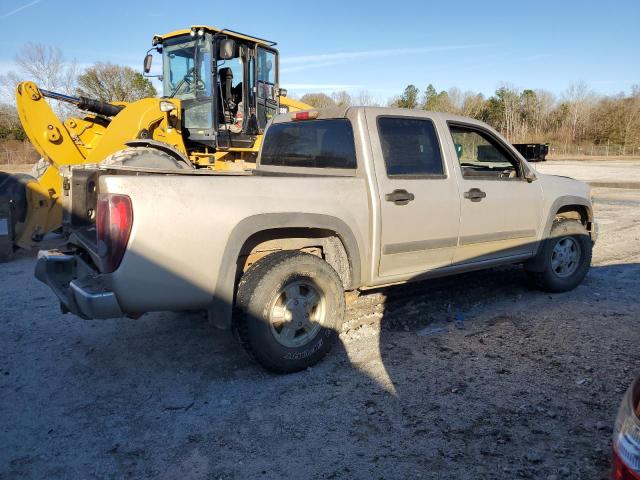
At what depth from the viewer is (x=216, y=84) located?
8461mm

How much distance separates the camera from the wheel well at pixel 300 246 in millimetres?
3766

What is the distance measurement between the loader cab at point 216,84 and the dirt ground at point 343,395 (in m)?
4.37

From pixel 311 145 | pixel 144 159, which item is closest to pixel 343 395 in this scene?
pixel 311 145

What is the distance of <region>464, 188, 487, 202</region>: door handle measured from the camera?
15.1ft

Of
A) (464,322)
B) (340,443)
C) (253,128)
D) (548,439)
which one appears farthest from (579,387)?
(253,128)

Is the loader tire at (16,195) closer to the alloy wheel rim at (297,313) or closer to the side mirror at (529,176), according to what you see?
the alloy wheel rim at (297,313)

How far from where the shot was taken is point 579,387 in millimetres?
3445

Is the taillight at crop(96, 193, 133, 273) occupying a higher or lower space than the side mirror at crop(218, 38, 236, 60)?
lower

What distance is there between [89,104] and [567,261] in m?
7.39

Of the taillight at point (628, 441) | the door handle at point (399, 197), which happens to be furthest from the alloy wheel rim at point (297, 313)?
the taillight at point (628, 441)

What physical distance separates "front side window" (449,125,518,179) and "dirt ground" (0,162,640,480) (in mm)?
1434

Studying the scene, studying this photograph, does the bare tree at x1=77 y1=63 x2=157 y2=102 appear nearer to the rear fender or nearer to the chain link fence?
the rear fender

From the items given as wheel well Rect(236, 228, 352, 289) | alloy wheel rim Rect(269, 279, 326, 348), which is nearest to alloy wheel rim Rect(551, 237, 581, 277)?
wheel well Rect(236, 228, 352, 289)

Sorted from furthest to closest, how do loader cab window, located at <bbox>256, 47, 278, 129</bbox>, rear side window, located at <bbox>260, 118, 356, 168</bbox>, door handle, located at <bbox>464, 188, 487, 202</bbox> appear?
loader cab window, located at <bbox>256, 47, 278, 129</bbox> < door handle, located at <bbox>464, 188, 487, 202</bbox> < rear side window, located at <bbox>260, 118, 356, 168</bbox>
